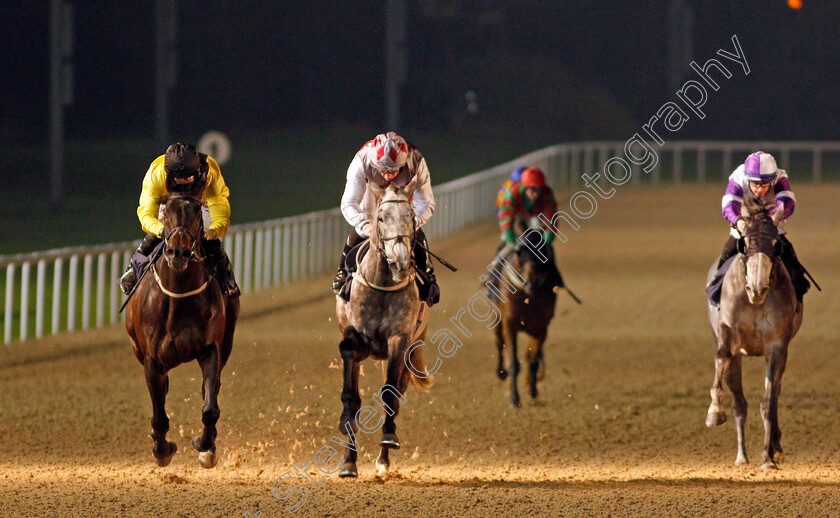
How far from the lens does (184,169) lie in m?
7.18

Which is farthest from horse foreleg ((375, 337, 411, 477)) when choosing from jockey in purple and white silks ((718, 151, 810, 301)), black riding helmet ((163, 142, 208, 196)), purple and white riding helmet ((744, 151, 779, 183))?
purple and white riding helmet ((744, 151, 779, 183))

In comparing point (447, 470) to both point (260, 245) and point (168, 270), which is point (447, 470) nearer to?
point (168, 270)

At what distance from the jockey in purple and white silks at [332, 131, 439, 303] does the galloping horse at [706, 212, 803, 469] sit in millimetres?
1826

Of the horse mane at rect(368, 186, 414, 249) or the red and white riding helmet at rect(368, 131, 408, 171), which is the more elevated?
the red and white riding helmet at rect(368, 131, 408, 171)

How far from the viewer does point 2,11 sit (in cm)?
3400

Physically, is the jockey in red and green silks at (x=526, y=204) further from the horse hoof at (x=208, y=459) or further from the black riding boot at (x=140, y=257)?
the horse hoof at (x=208, y=459)

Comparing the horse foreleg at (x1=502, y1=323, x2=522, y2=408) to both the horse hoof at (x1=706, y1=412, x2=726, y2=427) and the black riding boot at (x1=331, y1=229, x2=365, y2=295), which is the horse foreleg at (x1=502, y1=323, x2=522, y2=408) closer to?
the horse hoof at (x1=706, y1=412, x2=726, y2=427)

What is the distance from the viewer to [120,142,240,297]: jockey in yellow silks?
7.18 meters

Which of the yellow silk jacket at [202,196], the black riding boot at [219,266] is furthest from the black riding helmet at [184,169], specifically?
the black riding boot at [219,266]

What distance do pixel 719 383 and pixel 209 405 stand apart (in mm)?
3169

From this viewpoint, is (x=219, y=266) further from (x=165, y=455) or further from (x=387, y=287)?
(x=165, y=455)

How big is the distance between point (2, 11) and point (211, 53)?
648 cm

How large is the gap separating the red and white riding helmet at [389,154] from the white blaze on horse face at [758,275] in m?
2.12

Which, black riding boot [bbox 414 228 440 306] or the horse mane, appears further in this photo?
black riding boot [bbox 414 228 440 306]
